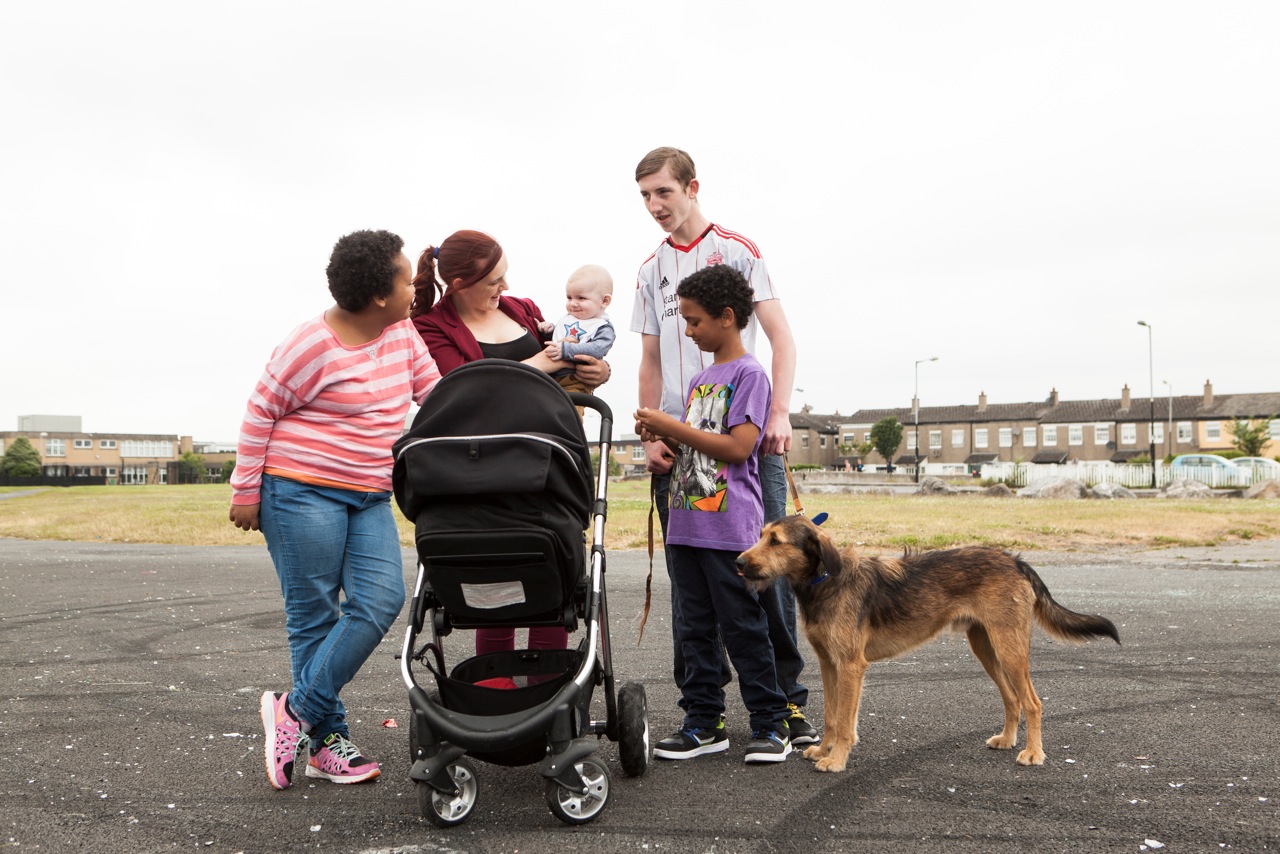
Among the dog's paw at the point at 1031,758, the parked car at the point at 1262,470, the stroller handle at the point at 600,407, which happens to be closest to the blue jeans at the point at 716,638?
the stroller handle at the point at 600,407

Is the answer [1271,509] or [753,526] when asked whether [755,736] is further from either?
[1271,509]

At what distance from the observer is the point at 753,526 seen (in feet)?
13.8

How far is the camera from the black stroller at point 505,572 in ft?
11.0

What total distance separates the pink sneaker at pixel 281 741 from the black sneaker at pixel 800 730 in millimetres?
2180

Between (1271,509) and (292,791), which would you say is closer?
(292,791)

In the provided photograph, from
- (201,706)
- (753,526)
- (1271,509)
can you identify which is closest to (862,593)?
(753,526)

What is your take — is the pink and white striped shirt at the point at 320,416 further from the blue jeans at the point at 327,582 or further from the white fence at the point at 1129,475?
the white fence at the point at 1129,475

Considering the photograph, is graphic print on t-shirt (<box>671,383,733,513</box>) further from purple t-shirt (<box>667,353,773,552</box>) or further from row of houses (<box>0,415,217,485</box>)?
row of houses (<box>0,415,217,485</box>)

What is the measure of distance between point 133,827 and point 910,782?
2968mm

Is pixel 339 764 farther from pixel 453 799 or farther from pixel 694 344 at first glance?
pixel 694 344

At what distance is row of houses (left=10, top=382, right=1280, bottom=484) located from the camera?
9000 cm

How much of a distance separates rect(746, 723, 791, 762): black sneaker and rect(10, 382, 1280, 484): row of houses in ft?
230

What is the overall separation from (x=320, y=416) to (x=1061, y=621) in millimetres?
3521

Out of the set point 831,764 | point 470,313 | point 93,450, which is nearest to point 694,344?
point 470,313
